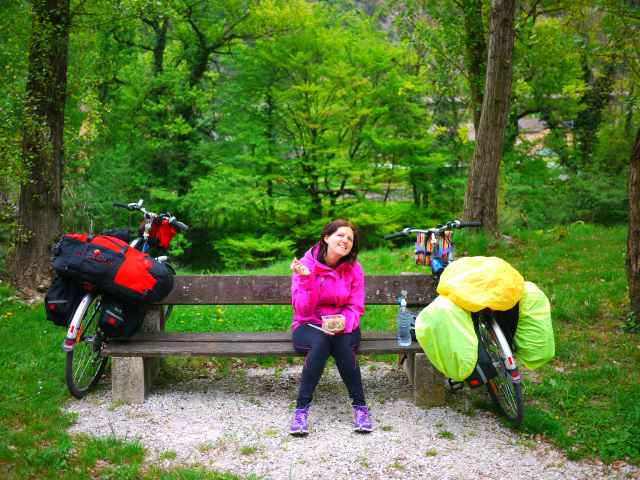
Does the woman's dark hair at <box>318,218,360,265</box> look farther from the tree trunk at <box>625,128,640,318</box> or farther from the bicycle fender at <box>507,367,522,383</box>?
the tree trunk at <box>625,128,640,318</box>

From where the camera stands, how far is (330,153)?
17.2 meters

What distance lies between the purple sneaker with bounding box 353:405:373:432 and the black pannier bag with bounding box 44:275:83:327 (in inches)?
86.6

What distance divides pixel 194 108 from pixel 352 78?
587cm

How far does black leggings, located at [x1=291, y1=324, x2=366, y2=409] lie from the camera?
3692 millimetres

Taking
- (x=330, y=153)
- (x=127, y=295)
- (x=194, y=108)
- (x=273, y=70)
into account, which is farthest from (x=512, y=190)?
(x=127, y=295)

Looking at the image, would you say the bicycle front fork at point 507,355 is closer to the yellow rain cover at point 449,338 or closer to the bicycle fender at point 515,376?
the bicycle fender at point 515,376

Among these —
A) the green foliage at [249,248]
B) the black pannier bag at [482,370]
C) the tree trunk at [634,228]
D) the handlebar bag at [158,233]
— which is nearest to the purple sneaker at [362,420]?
the black pannier bag at [482,370]

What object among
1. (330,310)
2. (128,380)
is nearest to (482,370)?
(330,310)

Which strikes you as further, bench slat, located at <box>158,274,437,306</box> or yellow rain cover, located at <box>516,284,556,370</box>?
bench slat, located at <box>158,274,437,306</box>

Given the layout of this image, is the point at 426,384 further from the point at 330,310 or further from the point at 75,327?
the point at 75,327

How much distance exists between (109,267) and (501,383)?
2.90 meters

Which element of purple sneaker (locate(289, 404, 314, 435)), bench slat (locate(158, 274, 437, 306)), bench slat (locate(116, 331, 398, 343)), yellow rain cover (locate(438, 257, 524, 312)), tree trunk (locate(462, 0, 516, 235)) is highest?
tree trunk (locate(462, 0, 516, 235))

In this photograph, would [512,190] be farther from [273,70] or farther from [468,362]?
[468,362]

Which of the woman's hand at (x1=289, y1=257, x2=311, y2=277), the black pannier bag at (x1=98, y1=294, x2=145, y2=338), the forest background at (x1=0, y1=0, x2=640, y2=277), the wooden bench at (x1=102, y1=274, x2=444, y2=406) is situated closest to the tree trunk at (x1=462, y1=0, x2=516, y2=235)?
the wooden bench at (x1=102, y1=274, x2=444, y2=406)
